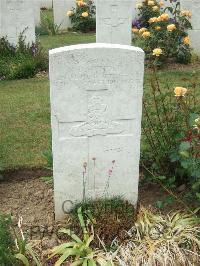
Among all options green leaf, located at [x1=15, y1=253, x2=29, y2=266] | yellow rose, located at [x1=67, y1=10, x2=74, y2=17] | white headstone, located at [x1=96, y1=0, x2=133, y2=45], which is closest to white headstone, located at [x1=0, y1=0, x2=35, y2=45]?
white headstone, located at [x1=96, y1=0, x2=133, y2=45]

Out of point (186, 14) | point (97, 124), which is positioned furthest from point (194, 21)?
point (97, 124)

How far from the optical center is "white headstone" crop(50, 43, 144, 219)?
3.13 meters

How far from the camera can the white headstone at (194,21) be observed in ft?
28.3

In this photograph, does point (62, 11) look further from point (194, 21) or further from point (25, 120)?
point (25, 120)

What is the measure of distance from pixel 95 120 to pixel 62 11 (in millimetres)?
10377

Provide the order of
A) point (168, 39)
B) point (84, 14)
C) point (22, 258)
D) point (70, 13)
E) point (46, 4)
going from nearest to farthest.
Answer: point (22, 258)
point (168, 39)
point (84, 14)
point (70, 13)
point (46, 4)

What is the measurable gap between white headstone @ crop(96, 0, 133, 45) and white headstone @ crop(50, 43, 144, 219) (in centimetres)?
493

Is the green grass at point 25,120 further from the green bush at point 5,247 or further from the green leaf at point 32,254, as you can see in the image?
the green bush at point 5,247

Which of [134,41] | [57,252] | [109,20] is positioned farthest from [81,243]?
[134,41]

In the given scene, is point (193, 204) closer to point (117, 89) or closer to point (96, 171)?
point (96, 171)

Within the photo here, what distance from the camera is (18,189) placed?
4094mm

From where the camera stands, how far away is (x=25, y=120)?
19.4 ft

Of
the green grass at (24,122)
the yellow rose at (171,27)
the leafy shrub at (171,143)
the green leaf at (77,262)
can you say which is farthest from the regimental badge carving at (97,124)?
the yellow rose at (171,27)

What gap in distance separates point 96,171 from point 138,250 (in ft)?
2.21
